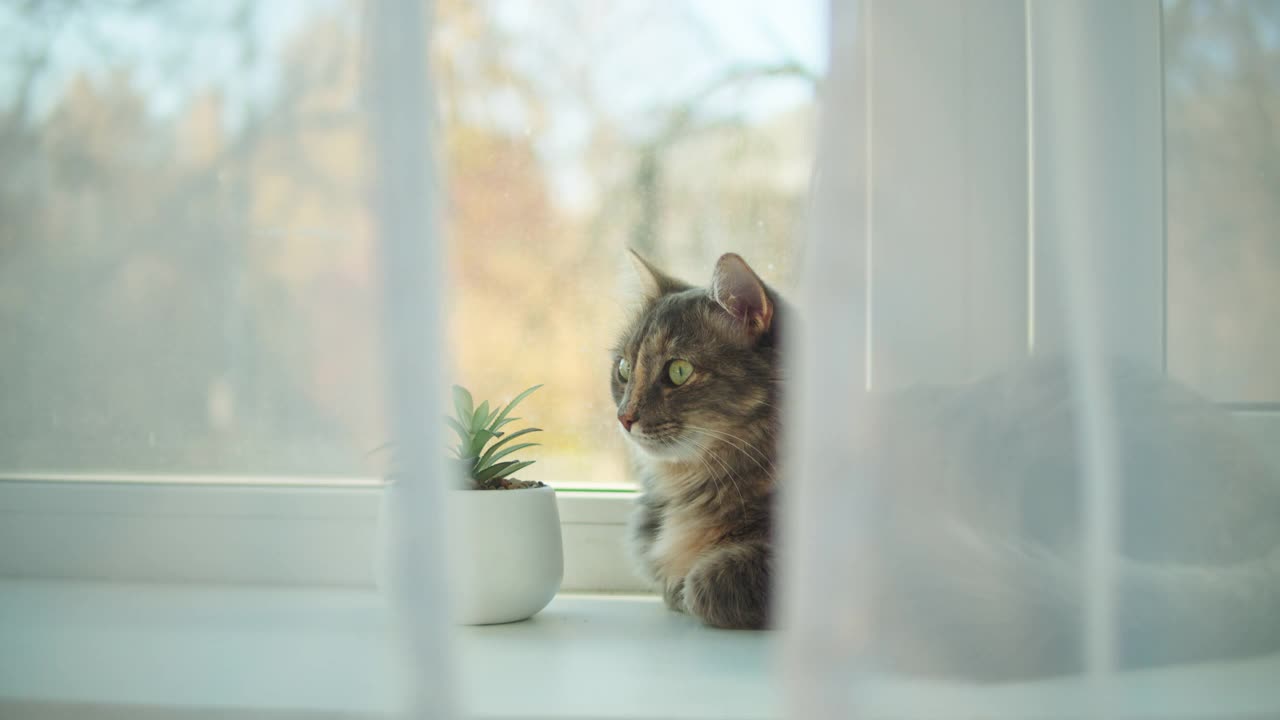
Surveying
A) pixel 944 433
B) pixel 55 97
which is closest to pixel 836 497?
pixel 944 433

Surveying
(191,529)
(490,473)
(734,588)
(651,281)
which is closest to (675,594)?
(734,588)

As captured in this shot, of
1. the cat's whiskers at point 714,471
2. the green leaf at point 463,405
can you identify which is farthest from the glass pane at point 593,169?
the cat's whiskers at point 714,471

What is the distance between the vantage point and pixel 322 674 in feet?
2.10

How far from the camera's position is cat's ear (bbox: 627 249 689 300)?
1072 mm

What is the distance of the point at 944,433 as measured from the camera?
72cm

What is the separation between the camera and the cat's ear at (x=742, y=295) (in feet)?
2.92

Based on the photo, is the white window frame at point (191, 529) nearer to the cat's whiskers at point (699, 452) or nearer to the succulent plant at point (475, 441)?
the succulent plant at point (475, 441)

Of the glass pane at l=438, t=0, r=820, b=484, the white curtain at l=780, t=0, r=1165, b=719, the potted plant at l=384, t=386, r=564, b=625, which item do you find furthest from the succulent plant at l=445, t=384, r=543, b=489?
the white curtain at l=780, t=0, r=1165, b=719

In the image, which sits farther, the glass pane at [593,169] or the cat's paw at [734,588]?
the glass pane at [593,169]

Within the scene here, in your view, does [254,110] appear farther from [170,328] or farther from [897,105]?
[897,105]

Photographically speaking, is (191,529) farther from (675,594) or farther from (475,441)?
(675,594)

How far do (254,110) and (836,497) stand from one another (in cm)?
54

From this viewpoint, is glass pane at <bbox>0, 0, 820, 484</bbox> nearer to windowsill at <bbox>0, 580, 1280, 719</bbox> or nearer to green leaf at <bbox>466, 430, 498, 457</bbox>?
windowsill at <bbox>0, 580, 1280, 719</bbox>

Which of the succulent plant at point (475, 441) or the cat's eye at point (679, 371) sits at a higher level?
the cat's eye at point (679, 371)
